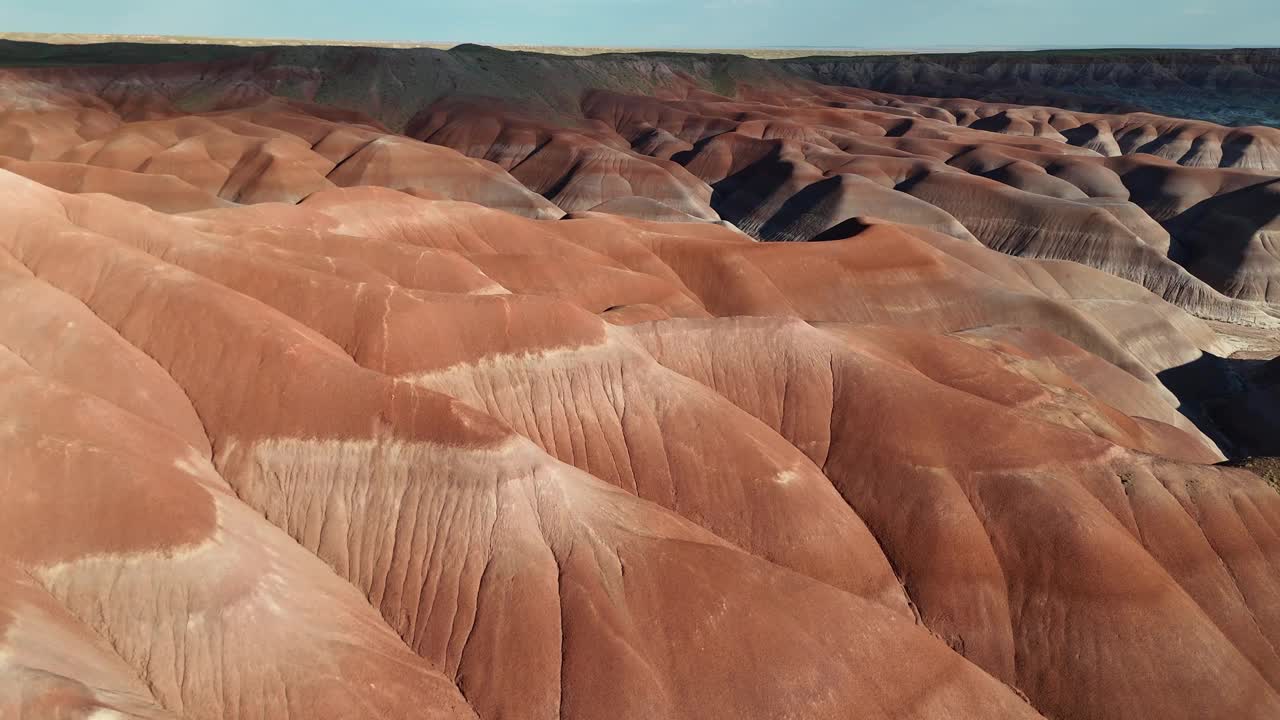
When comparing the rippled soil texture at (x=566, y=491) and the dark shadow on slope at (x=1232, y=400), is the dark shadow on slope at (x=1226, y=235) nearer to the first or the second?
the dark shadow on slope at (x=1232, y=400)

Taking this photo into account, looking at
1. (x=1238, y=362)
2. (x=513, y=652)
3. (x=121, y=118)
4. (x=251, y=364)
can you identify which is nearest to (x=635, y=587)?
(x=513, y=652)

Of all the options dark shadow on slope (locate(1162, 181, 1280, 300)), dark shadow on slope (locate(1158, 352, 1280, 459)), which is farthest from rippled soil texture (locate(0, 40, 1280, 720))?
dark shadow on slope (locate(1162, 181, 1280, 300))

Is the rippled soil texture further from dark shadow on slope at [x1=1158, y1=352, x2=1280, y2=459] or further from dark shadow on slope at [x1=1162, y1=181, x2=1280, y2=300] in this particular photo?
dark shadow on slope at [x1=1162, y1=181, x2=1280, y2=300]

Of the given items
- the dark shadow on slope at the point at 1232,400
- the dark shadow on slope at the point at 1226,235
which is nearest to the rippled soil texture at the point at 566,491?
the dark shadow on slope at the point at 1232,400

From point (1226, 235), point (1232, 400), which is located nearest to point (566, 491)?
point (1232, 400)

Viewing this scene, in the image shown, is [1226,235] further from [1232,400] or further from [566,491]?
[566,491]

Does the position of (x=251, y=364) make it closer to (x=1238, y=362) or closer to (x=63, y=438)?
(x=63, y=438)
